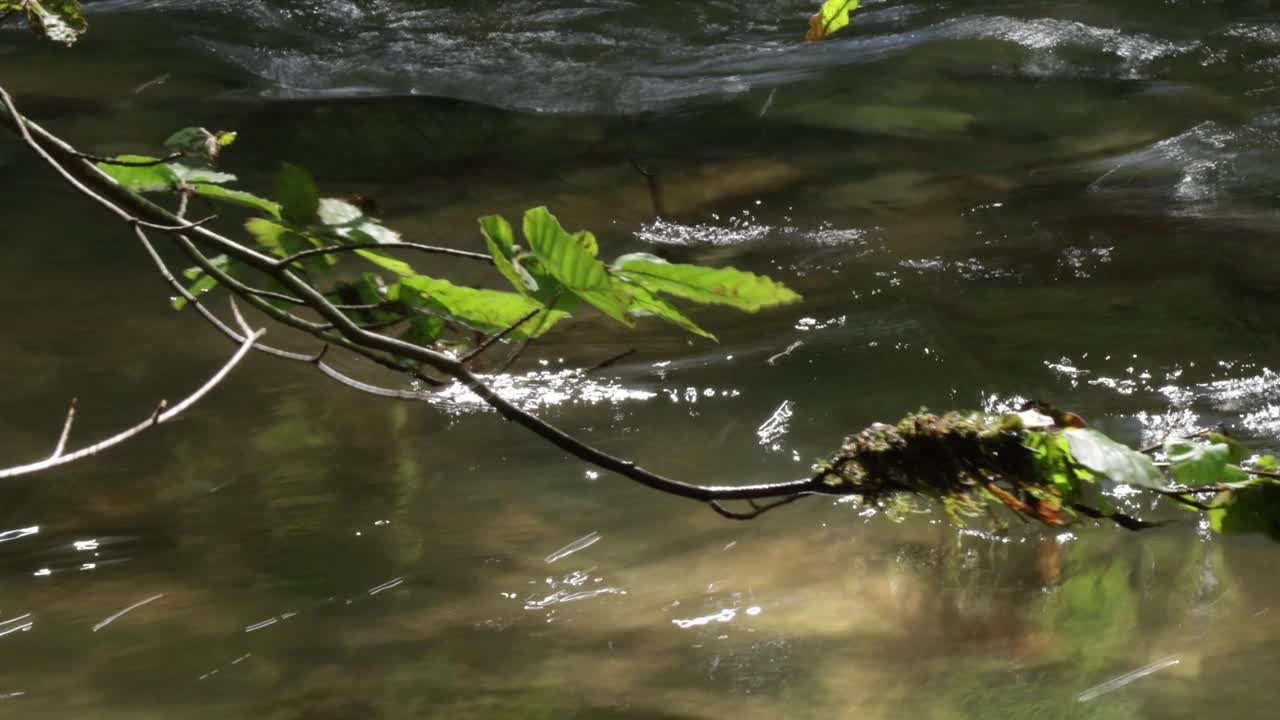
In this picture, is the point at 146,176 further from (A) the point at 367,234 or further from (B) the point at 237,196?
(A) the point at 367,234

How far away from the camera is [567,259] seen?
3.55ft

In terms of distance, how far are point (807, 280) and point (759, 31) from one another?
4.79 meters

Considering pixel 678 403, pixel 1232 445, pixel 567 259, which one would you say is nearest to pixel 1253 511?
pixel 1232 445

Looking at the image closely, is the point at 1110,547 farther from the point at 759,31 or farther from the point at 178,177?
the point at 759,31

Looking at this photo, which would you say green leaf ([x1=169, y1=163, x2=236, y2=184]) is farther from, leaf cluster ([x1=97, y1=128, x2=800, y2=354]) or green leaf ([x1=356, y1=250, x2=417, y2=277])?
green leaf ([x1=356, y1=250, x2=417, y2=277])

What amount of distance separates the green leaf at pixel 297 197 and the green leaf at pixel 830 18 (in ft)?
1.96

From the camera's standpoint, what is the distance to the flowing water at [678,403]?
229 cm

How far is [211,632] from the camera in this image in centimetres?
243

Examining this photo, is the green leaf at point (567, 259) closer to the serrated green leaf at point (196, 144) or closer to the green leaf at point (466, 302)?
the green leaf at point (466, 302)

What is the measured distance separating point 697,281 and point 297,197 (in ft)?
1.40

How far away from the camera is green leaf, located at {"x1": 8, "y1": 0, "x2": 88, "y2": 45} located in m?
1.52

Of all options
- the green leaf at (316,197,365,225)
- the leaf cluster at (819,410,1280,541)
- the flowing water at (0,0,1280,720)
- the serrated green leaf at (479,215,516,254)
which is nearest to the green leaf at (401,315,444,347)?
the green leaf at (316,197,365,225)

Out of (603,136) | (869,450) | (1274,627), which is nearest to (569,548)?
(1274,627)

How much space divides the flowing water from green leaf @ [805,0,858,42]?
1.10 metres
